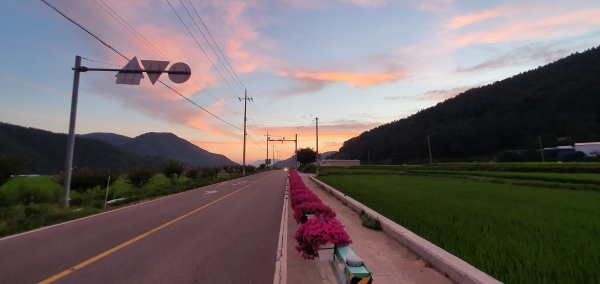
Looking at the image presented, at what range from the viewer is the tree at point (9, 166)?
12985 millimetres

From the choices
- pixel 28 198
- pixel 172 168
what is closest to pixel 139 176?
pixel 172 168

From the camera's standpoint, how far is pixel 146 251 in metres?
6.30

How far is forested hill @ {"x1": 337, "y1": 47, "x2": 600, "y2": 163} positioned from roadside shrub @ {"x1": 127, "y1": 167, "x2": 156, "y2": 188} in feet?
305

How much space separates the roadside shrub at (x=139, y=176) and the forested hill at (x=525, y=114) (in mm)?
93051

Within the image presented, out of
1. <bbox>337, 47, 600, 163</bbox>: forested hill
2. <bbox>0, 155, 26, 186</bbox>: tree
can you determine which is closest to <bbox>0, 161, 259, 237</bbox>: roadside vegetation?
<bbox>0, 155, 26, 186</bbox>: tree

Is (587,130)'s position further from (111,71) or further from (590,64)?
(111,71)

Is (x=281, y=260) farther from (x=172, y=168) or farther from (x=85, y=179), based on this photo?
(x=172, y=168)

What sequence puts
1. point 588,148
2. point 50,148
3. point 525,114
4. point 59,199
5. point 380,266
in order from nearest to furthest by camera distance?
point 380,266, point 59,199, point 588,148, point 50,148, point 525,114

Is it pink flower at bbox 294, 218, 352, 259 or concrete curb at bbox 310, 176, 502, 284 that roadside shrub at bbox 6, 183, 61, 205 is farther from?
concrete curb at bbox 310, 176, 502, 284

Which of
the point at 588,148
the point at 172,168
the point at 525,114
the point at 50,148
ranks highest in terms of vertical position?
the point at 525,114

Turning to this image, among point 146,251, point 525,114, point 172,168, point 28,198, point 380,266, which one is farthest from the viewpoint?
point 525,114

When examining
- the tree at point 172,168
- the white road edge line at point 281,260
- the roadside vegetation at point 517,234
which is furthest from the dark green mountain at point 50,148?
the roadside vegetation at point 517,234

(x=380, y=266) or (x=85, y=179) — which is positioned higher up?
(x=85, y=179)

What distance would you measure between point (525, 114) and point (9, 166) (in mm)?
120228
